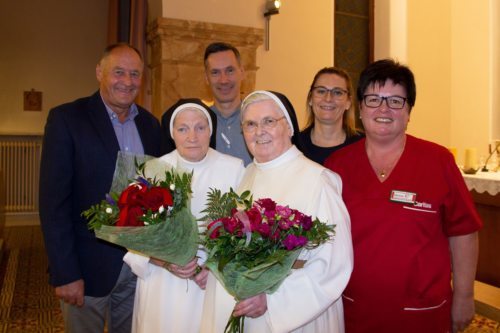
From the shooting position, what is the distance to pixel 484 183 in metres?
5.29

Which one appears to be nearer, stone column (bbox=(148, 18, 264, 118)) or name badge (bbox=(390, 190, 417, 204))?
name badge (bbox=(390, 190, 417, 204))

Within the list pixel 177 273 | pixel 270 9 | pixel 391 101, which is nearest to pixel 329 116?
pixel 391 101

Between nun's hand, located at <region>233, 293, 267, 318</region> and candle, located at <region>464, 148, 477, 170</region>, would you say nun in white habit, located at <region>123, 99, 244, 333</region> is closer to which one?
nun's hand, located at <region>233, 293, 267, 318</region>

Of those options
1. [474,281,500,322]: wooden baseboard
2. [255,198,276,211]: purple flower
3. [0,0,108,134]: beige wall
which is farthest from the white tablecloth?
[0,0,108,134]: beige wall

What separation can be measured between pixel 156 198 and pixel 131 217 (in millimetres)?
116

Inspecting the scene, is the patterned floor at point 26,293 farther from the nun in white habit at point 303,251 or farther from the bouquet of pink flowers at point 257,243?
the bouquet of pink flowers at point 257,243

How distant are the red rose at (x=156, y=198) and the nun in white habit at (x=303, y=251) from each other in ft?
1.64

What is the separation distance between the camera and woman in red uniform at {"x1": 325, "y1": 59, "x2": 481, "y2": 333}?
216 centimetres

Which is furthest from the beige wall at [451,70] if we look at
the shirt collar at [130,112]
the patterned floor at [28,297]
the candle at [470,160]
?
the shirt collar at [130,112]

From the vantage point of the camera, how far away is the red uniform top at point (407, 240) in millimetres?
2152

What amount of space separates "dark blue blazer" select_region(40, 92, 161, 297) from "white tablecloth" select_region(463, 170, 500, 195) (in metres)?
4.20

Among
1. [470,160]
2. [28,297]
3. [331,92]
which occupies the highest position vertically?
[331,92]

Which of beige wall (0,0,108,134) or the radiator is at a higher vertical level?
beige wall (0,0,108,134)

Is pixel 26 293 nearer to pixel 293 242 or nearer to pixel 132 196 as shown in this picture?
pixel 132 196
